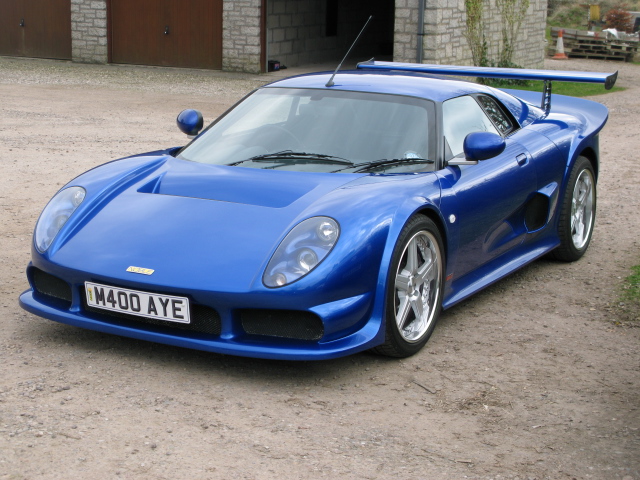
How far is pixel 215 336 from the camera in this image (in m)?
4.01

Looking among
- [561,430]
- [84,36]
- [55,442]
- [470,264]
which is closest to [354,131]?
[470,264]

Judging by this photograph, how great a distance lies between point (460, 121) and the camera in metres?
5.36

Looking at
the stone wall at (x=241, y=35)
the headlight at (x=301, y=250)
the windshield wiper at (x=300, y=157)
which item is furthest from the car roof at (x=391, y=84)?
the stone wall at (x=241, y=35)

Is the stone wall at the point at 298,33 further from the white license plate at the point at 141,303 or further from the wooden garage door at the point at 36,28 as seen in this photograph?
the white license plate at the point at 141,303

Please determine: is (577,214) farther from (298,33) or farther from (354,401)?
(298,33)

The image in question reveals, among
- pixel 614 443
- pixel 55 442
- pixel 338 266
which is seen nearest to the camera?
pixel 55 442

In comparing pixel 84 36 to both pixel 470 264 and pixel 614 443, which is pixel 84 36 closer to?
pixel 470 264

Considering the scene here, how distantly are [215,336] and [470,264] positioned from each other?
65.3 inches

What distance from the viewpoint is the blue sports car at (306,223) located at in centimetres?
398

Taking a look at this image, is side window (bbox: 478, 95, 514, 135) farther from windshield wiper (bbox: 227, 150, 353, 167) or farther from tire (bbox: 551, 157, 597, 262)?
windshield wiper (bbox: 227, 150, 353, 167)

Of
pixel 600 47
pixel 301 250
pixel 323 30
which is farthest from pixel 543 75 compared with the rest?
pixel 600 47

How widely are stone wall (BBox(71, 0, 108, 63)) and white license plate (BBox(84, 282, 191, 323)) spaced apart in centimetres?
1706

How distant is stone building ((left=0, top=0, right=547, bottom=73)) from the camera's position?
1733cm

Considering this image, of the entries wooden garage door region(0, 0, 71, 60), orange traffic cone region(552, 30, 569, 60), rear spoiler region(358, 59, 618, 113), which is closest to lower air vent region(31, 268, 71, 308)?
rear spoiler region(358, 59, 618, 113)
